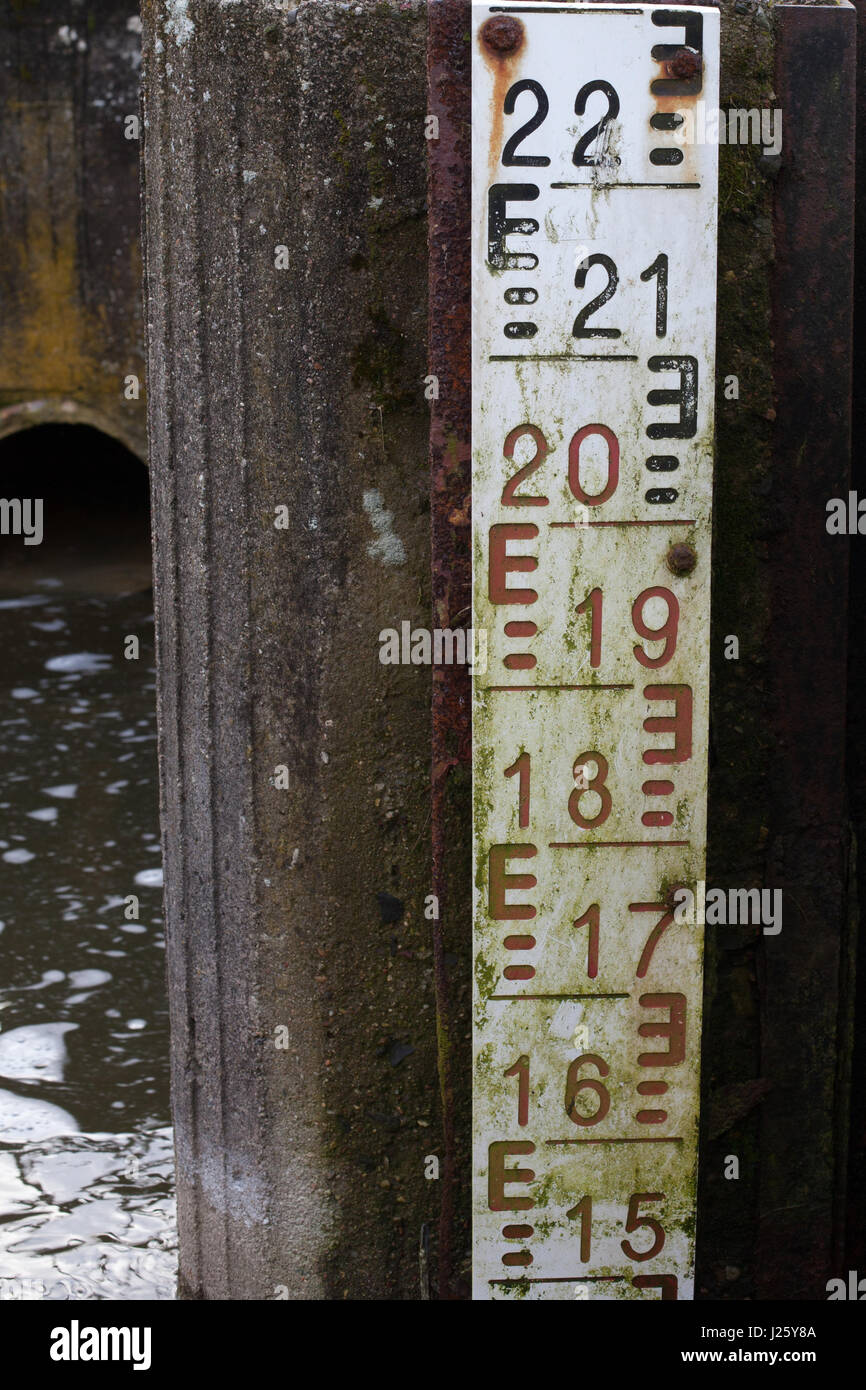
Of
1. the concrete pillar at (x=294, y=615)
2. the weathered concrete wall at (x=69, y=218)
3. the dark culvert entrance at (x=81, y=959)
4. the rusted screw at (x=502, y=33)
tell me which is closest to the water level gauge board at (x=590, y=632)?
the rusted screw at (x=502, y=33)

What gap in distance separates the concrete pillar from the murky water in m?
0.69

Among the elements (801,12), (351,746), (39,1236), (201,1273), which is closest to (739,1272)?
(201,1273)

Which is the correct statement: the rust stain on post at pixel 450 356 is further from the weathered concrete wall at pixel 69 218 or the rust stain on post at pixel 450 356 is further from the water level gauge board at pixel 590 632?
the weathered concrete wall at pixel 69 218

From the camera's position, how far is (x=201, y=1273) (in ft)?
6.66

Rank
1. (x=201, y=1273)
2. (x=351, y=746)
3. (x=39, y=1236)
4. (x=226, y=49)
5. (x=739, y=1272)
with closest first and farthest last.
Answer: (x=226, y=49)
(x=351, y=746)
(x=739, y=1272)
(x=201, y=1273)
(x=39, y=1236)

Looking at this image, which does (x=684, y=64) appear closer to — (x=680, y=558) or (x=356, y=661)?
(x=680, y=558)

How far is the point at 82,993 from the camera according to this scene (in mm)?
3404

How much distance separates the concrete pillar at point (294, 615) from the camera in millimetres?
1679

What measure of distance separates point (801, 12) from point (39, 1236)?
→ 230cm

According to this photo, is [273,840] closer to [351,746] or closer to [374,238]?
[351,746]

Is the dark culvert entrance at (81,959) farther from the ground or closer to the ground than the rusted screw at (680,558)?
closer to the ground

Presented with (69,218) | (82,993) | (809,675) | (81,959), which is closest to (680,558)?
(809,675)
